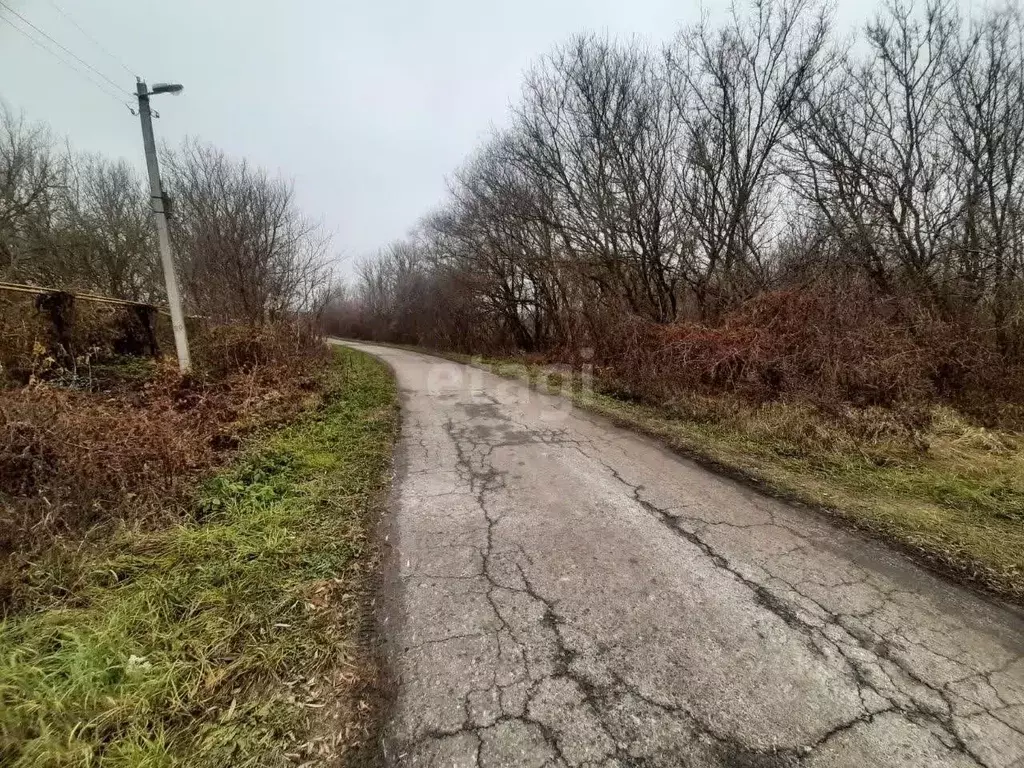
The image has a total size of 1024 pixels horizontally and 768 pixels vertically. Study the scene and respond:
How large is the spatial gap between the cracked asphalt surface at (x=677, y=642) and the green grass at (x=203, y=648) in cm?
31

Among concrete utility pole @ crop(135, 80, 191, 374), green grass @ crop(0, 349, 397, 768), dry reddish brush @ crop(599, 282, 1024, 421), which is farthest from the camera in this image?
concrete utility pole @ crop(135, 80, 191, 374)

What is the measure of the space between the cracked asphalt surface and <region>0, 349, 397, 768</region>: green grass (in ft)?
1.01

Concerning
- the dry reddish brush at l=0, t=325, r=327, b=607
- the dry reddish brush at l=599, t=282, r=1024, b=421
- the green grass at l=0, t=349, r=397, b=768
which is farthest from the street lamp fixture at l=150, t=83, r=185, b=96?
the dry reddish brush at l=599, t=282, r=1024, b=421

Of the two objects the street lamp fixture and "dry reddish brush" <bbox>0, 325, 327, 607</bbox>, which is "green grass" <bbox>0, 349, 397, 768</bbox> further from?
the street lamp fixture

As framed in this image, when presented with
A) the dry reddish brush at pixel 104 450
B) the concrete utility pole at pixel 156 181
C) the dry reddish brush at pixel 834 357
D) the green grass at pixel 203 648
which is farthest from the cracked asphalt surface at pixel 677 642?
the concrete utility pole at pixel 156 181

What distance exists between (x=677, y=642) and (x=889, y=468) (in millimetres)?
A: 4237

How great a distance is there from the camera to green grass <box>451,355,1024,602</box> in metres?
3.10

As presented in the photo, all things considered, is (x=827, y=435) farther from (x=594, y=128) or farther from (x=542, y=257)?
(x=542, y=257)

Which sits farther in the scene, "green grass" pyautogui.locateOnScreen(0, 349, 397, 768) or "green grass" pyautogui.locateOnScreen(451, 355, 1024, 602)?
Answer: "green grass" pyautogui.locateOnScreen(451, 355, 1024, 602)

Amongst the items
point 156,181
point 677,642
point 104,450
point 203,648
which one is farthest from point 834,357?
point 156,181

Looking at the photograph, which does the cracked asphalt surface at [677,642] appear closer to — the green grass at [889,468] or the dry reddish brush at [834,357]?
the green grass at [889,468]

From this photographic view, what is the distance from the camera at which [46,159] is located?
1501cm

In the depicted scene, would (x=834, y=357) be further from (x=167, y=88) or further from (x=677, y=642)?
(x=167, y=88)

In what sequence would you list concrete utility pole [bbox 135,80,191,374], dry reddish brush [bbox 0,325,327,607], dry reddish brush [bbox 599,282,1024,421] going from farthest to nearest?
concrete utility pole [bbox 135,80,191,374] < dry reddish brush [bbox 599,282,1024,421] < dry reddish brush [bbox 0,325,327,607]
